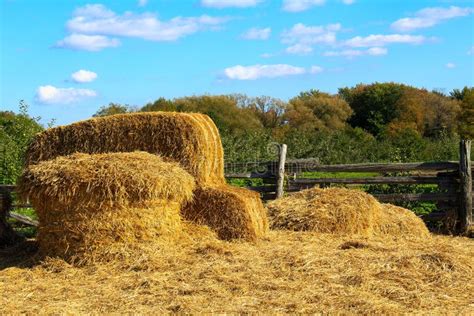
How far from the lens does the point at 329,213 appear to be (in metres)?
9.23

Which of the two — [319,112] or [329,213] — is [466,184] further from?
[319,112]

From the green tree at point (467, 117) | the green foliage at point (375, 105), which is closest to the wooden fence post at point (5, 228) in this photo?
the green tree at point (467, 117)

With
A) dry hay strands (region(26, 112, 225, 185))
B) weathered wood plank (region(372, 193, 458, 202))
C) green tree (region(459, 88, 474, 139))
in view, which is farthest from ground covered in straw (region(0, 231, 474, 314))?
green tree (region(459, 88, 474, 139))

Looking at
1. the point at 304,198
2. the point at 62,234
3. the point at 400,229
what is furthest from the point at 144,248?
the point at 400,229

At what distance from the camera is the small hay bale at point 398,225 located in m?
9.30

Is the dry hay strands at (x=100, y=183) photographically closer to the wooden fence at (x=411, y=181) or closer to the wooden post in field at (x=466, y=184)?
the wooden fence at (x=411, y=181)

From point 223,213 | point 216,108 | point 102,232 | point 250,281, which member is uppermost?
point 216,108

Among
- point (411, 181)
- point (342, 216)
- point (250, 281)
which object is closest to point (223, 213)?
point (342, 216)

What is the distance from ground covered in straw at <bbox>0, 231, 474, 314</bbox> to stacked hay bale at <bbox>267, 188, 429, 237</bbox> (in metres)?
1.32

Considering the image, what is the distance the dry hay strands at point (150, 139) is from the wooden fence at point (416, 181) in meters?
2.87

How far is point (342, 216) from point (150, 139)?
308 centimetres

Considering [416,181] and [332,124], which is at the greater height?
[332,124]

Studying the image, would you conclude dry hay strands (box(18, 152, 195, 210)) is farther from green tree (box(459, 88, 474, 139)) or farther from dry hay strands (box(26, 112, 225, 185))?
green tree (box(459, 88, 474, 139))

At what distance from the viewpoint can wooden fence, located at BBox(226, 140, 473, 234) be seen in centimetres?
1059
